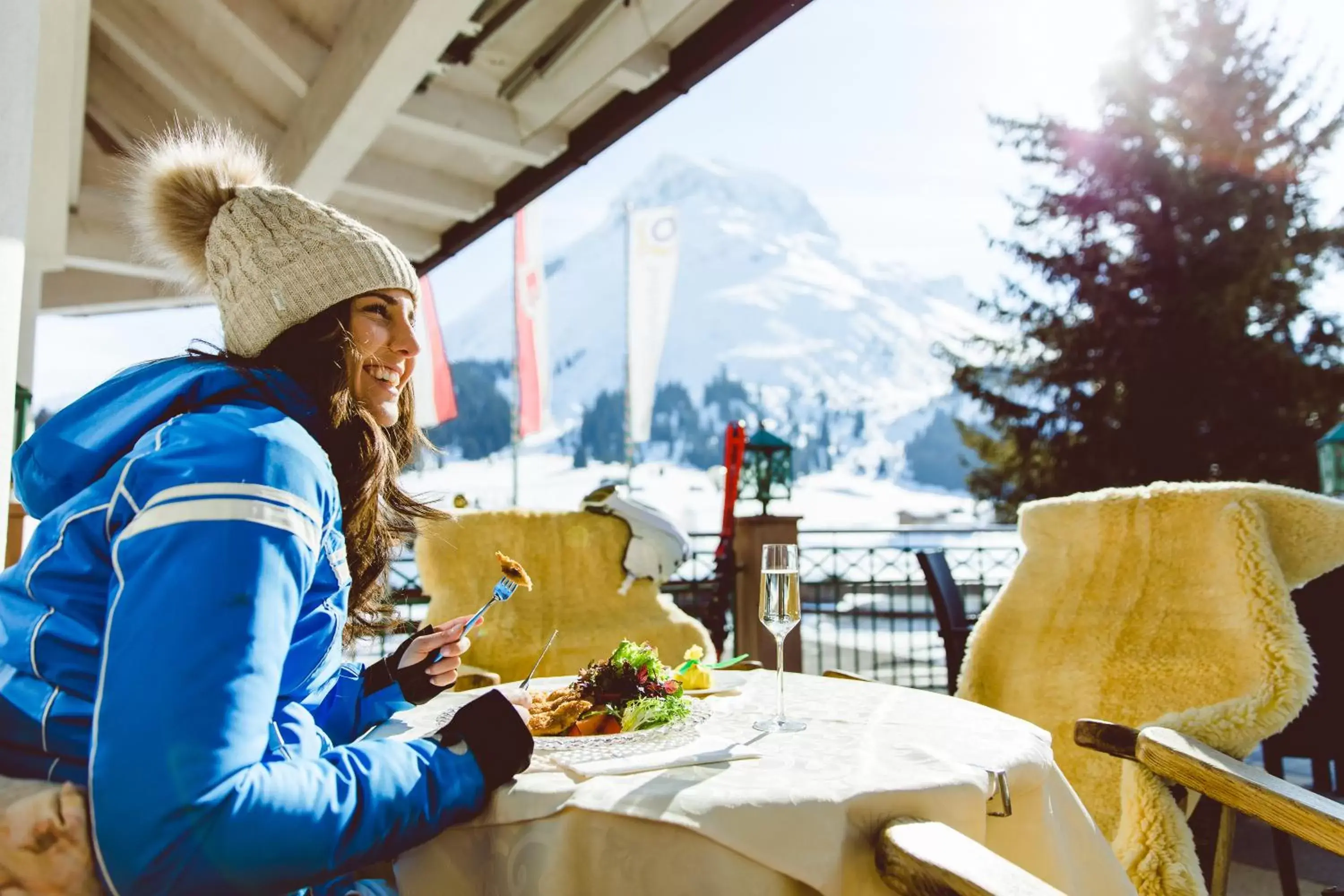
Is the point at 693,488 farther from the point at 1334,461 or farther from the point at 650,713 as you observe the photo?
the point at 650,713

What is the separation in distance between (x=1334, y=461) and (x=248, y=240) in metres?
6.55

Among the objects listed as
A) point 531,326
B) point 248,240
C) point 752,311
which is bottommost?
point 248,240

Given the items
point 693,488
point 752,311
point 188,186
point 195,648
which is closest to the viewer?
point 195,648

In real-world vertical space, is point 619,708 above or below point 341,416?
below

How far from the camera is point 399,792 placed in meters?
0.89

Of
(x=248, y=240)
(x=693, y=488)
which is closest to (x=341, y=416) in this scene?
(x=248, y=240)

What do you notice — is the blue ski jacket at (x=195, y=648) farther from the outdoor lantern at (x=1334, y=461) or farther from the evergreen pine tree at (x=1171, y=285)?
the evergreen pine tree at (x=1171, y=285)

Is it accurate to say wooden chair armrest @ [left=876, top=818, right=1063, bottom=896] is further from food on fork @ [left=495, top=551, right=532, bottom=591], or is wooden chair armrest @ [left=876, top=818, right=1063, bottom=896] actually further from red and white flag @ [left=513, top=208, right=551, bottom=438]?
red and white flag @ [left=513, top=208, right=551, bottom=438]

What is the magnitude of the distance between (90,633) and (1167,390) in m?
13.7

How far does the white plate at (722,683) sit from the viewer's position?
1.56 m

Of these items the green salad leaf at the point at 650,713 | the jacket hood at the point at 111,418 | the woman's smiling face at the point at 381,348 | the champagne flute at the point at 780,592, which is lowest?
the green salad leaf at the point at 650,713

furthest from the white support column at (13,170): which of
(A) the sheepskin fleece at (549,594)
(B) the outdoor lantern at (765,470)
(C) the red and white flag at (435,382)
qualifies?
(C) the red and white flag at (435,382)

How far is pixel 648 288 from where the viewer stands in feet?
38.7

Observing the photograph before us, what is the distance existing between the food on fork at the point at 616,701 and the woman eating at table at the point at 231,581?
0.08 m
